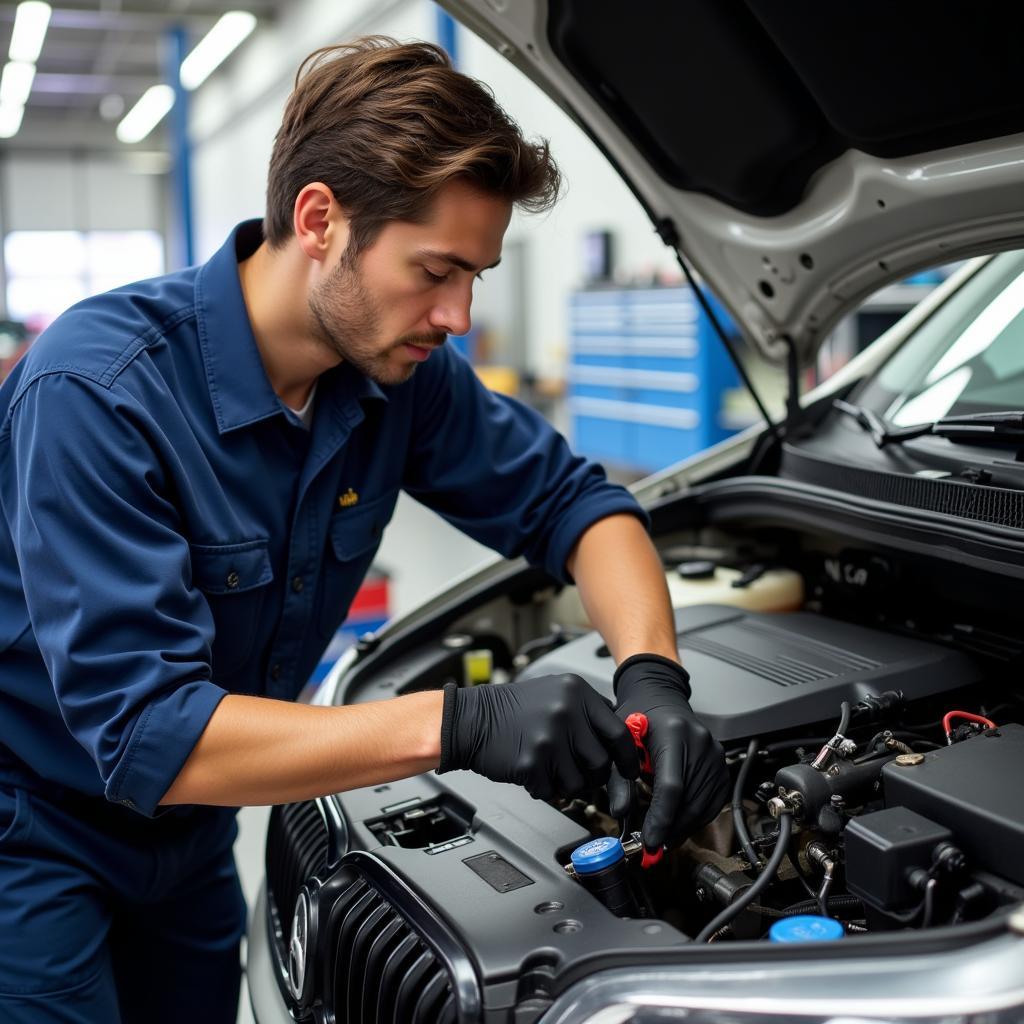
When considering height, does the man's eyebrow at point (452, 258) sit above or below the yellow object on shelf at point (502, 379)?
above

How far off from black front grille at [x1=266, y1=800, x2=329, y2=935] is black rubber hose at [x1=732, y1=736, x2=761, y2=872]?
467 millimetres

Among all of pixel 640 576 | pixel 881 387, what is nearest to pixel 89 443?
pixel 640 576

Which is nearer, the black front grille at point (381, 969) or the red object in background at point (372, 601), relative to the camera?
the black front grille at point (381, 969)

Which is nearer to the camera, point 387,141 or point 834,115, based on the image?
point 387,141

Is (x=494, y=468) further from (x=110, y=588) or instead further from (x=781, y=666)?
(x=110, y=588)

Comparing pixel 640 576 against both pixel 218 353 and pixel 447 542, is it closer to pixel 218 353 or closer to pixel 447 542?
pixel 218 353

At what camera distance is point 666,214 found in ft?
5.36

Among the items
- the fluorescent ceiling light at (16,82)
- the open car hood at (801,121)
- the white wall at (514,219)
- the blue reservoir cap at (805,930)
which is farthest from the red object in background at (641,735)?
the fluorescent ceiling light at (16,82)

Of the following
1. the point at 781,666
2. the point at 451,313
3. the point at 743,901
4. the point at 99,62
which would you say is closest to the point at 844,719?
the point at 781,666

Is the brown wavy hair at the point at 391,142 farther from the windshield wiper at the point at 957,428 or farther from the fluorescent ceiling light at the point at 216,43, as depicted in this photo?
the fluorescent ceiling light at the point at 216,43

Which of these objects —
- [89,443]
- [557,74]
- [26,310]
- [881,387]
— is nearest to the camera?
[89,443]

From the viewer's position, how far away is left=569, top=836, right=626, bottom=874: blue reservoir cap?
0.96 metres

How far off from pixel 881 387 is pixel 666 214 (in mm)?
443

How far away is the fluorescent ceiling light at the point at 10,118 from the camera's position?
43.5ft
